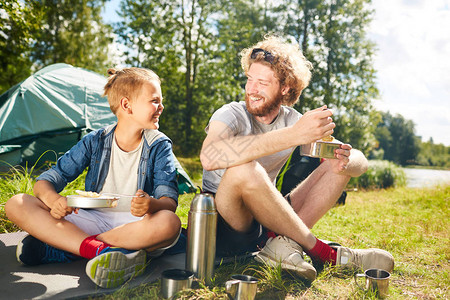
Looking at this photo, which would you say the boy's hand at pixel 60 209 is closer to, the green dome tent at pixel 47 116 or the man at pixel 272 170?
the man at pixel 272 170

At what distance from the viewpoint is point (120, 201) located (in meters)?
2.38

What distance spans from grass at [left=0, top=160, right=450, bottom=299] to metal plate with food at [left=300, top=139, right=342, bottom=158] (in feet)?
2.12

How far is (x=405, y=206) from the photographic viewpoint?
18.8 ft

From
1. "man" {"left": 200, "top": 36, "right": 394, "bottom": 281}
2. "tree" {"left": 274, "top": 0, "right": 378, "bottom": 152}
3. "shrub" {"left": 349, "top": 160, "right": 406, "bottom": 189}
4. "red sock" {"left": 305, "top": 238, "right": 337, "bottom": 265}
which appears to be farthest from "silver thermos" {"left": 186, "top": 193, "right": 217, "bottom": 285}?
"tree" {"left": 274, "top": 0, "right": 378, "bottom": 152}

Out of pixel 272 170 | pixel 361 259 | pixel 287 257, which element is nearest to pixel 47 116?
pixel 272 170

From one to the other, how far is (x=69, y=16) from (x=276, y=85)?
15645mm

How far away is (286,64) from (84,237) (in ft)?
5.20

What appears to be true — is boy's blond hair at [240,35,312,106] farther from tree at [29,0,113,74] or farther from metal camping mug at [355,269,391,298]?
tree at [29,0,113,74]

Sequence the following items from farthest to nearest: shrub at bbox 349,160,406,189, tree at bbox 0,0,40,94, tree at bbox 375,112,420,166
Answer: tree at bbox 375,112,420,166 < shrub at bbox 349,160,406,189 < tree at bbox 0,0,40,94

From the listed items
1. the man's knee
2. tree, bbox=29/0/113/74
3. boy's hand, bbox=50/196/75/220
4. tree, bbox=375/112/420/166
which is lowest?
boy's hand, bbox=50/196/75/220

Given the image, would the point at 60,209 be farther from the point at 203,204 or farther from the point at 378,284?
the point at 378,284

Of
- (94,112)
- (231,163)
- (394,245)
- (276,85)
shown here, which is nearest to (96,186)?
(231,163)

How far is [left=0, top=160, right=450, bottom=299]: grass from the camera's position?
1935 mm

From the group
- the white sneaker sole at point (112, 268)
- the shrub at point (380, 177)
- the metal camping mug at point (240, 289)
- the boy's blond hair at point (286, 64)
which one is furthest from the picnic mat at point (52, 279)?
the shrub at point (380, 177)
